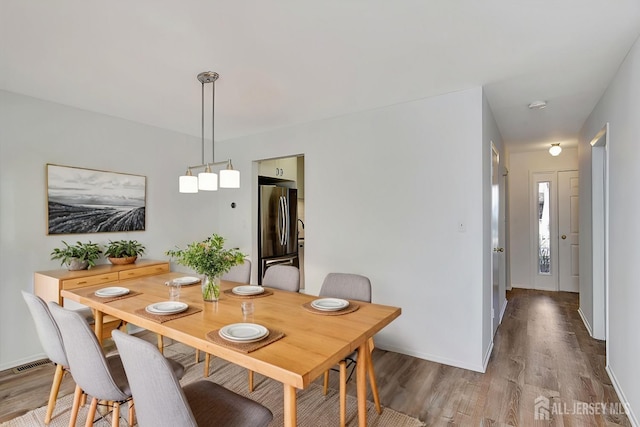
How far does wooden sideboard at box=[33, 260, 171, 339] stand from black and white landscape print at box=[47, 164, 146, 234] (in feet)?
1.53

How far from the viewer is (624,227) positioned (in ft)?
7.48

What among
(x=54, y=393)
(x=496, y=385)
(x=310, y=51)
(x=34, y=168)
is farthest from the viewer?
(x=34, y=168)

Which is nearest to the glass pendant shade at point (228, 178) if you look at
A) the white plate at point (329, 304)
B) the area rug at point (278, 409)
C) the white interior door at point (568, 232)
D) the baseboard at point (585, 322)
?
the white plate at point (329, 304)

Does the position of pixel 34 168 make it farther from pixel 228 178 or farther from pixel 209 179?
pixel 228 178

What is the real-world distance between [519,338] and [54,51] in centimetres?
484

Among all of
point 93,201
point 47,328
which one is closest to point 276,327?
point 47,328

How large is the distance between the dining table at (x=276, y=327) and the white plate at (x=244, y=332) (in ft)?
0.10

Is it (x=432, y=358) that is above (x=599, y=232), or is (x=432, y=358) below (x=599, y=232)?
below

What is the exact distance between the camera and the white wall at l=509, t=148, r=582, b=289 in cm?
582

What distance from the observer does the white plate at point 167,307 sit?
1849mm

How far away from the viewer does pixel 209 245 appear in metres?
2.17

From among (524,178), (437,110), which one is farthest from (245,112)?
(524,178)

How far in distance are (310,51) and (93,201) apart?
112 inches

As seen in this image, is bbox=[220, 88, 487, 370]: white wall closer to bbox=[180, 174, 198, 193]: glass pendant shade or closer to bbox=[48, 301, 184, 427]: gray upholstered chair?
bbox=[180, 174, 198, 193]: glass pendant shade
